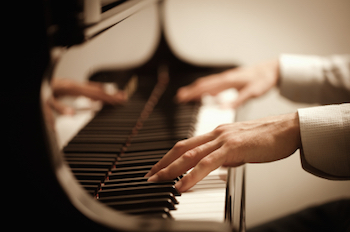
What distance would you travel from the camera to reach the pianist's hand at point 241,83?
1159mm

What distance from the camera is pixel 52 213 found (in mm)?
416

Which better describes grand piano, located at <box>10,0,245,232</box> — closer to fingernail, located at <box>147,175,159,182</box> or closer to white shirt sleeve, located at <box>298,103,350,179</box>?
fingernail, located at <box>147,175,159,182</box>

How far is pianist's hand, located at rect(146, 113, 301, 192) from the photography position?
57 cm

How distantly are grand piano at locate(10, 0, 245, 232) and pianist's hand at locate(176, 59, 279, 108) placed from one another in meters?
0.13

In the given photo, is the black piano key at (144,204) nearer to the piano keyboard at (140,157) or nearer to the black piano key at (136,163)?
the piano keyboard at (140,157)

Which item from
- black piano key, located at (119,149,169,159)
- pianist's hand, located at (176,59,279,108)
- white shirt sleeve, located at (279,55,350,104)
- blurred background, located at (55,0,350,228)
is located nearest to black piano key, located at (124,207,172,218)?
black piano key, located at (119,149,169,159)

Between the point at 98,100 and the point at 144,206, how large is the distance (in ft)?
2.40

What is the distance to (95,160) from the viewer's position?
0.73 metres

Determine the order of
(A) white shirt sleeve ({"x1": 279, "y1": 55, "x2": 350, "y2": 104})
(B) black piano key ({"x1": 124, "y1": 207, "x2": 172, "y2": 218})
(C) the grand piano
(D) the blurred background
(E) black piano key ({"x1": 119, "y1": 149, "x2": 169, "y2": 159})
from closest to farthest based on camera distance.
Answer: (C) the grand piano, (B) black piano key ({"x1": 124, "y1": 207, "x2": 172, "y2": 218}), (E) black piano key ({"x1": 119, "y1": 149, "x2": 169, "y2": 159}), (A) white shirt sleeve ({"x1": 279, "y1": 55, "x2": 350, "y2": 104}), (D) the blurred background

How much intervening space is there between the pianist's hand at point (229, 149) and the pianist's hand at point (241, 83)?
506 millimetres

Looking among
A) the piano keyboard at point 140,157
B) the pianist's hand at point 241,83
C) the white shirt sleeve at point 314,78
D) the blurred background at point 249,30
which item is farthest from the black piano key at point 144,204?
the blurred background at point 249,30

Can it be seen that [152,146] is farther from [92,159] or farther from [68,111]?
[68,111]

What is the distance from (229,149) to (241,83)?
721 mm

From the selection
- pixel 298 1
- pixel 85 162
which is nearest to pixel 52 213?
pixel 85 162
